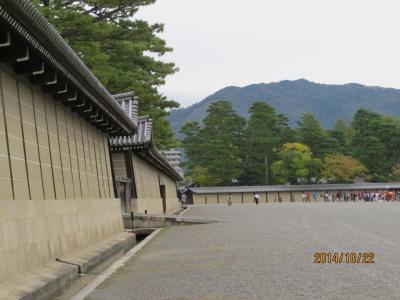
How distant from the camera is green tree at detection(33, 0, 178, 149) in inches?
1062

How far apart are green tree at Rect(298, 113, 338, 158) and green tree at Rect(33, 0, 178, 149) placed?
6850 cm

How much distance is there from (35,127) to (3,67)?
6.12ft

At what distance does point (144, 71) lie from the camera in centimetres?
3972

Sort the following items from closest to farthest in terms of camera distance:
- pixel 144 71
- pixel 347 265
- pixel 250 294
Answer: pixel 250 294, pixel 347 265, pixel 144 71

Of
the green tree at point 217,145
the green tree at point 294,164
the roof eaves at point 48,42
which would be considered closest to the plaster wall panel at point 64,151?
the roof eaves at point 48,42

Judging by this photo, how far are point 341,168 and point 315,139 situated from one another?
1132 cm

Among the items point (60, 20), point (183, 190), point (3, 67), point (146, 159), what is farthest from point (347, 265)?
point (183, 190)

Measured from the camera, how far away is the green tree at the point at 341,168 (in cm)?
10094

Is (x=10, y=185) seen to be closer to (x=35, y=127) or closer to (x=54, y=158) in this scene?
(x=35, y=127)

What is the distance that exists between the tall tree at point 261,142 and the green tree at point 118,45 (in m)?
65.8

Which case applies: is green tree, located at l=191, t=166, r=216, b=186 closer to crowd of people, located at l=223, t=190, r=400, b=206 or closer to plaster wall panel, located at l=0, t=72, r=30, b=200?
crowd of people, located at l=223, t=190, r=400, b=206

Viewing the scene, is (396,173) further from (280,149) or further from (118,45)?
(118,45)

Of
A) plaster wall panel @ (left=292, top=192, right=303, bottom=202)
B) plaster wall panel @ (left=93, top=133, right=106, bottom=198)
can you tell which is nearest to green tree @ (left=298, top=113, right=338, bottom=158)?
plaster wall panel @ (left=292, top=192, right=303, bottom=202)
